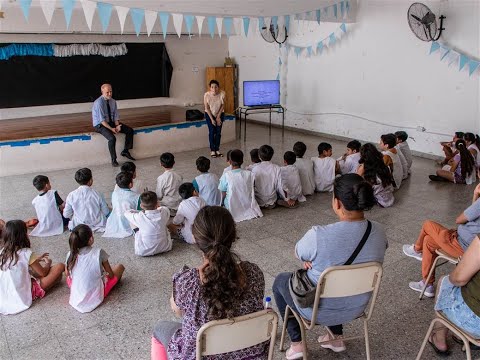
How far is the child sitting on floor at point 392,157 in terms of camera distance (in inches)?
198

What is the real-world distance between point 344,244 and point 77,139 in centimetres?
553

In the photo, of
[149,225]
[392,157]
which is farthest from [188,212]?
[392,157]

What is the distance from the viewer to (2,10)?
7680 millimetres

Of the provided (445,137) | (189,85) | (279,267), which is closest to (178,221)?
(279,267)

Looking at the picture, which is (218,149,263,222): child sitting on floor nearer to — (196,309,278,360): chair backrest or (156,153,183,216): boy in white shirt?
(156,153,183,216): boy in white shirt

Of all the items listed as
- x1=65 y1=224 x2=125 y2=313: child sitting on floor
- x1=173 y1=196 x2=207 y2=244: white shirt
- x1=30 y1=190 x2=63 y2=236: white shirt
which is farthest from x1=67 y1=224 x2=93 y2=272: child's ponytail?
x1=30 y1=190 x2=63 y2=236: white shirt

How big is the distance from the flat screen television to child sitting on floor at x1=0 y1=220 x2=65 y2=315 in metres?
5.85

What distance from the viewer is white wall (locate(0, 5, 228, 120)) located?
26.4ft

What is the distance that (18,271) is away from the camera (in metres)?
2.74

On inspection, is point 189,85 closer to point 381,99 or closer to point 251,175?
point 381,99

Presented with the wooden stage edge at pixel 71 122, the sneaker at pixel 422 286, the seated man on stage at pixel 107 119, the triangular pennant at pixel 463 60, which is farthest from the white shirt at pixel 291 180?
the wooden stage edge at pixel 71 122

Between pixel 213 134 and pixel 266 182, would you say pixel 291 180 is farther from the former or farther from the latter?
pixel 213 134

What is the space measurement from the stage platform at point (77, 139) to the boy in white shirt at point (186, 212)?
3.38 metres

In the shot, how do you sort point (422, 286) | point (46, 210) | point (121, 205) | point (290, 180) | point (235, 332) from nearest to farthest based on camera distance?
point (235, 332) < point (422, 286) < point (121, 205) < point (46, 210) < point (290, 180)
